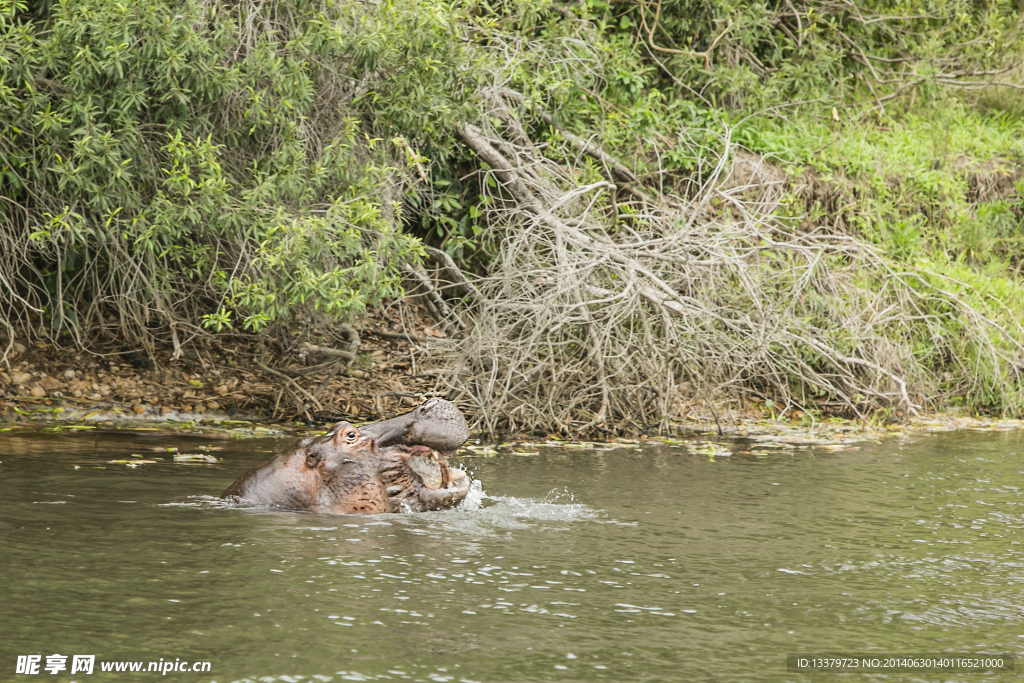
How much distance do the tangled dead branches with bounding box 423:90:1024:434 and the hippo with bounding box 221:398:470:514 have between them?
3256mm

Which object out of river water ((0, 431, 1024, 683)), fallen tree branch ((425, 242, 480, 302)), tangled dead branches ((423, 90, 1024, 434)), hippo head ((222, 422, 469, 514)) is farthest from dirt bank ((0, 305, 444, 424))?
hippo head ((222, 422, 469, 514))

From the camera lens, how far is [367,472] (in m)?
6.92

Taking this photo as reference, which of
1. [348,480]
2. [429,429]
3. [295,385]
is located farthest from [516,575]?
[295,385]

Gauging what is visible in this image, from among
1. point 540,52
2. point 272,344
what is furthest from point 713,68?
point 272,344

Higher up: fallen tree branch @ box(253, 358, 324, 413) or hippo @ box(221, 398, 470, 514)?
hippo @ box(221, 398, 470, 514)

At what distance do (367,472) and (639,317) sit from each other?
4403mm

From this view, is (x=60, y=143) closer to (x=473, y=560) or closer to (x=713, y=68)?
(x=473, y=560)

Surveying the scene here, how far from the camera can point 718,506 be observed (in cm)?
740

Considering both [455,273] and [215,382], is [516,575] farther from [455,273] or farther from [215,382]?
[215,382]

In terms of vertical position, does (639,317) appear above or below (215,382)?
above

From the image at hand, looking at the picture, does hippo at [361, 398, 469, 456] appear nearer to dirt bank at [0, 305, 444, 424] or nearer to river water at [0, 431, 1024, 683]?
river water at [0, 431, 1024, 683]

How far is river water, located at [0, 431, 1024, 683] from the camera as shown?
439 cm

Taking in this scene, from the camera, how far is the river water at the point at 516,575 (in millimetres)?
4395

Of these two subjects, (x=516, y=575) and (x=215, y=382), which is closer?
(x=516, y=575)
